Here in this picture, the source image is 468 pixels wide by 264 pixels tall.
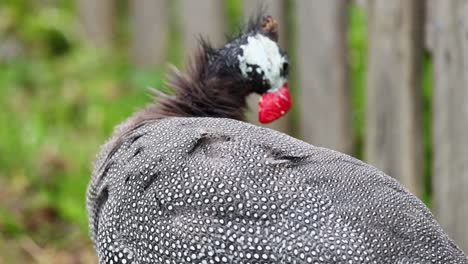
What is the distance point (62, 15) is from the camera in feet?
19.2

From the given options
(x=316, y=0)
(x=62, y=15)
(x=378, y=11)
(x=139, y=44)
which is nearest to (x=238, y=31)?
(x=378, y=11)

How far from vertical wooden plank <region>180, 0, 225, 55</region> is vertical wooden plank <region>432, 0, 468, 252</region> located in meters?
1.46

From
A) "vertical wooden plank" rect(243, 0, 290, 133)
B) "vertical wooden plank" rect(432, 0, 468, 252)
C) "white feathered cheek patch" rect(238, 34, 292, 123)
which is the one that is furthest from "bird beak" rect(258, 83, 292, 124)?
"vertical wooden plank" rect(243, 0, 290, 133)

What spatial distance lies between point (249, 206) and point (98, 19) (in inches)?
147

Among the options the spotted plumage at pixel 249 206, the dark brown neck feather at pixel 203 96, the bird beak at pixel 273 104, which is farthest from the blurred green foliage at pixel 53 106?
the spotted plumage at pixel 249 206

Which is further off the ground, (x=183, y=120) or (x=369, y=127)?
(x=183, y=120)

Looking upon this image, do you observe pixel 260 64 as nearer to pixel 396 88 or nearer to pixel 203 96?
pixel 203 96

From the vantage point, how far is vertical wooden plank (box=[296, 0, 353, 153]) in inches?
147

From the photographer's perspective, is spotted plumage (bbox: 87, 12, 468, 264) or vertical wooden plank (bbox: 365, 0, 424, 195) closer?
spotted plumage (bbox: 87, 12, 468, 264)

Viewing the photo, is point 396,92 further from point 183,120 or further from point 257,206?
point 257,206

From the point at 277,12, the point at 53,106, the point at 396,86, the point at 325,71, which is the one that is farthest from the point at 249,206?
the point at 53,106

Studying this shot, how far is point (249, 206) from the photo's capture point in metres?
2.11

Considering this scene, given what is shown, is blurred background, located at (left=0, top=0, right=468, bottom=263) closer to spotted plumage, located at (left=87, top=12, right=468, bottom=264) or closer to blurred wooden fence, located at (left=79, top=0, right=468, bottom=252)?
blurred wooden fence, located at (left=79, top=0, right=468, bottom=252)

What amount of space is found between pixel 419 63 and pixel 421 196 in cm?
48
